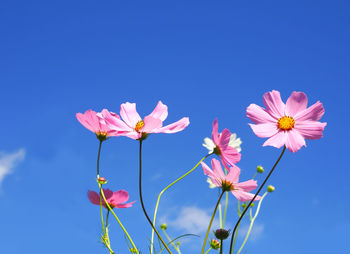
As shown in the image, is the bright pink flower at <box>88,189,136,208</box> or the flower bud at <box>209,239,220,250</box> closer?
the bright pink flower at <box>88,189,136,208</box>

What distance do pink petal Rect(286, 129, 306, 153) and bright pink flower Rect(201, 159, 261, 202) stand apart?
0.13m

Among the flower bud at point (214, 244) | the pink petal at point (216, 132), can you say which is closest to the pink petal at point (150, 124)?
the pink petal at point (216, 132)

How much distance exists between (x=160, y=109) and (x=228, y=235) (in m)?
0.31

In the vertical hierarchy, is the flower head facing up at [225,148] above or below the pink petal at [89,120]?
below

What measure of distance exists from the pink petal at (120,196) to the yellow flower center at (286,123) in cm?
37

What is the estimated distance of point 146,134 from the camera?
2.36 ft

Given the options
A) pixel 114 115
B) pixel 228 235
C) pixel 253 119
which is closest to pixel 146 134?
pixel 114 115

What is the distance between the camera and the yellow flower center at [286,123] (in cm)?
70

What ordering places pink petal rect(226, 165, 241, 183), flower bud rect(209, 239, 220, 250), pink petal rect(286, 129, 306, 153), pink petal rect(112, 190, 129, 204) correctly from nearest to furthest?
pink petal rect(286, 129, 306, 153), pink petal rect(226, 165, 241, 183), pink petal rect(112, 190, 129, 204), flower bud rect(209, 239, 220, 250)

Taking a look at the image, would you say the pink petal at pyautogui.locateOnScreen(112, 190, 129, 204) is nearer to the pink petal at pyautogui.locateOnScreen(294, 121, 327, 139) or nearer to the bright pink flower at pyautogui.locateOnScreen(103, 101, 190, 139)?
the bright pink flower at pyautogui.locateOnScreen(103, 101, 190, 139)

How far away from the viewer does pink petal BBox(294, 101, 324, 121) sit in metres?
0.69

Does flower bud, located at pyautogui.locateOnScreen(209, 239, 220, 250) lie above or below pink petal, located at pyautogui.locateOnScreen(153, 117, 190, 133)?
below

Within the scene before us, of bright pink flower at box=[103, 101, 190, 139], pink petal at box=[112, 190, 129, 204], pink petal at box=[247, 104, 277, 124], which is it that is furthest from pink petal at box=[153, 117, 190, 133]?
pink petal at box=[112, 190, 129, 204]

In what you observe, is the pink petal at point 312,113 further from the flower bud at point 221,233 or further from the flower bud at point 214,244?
the flower bud at point 214,244
